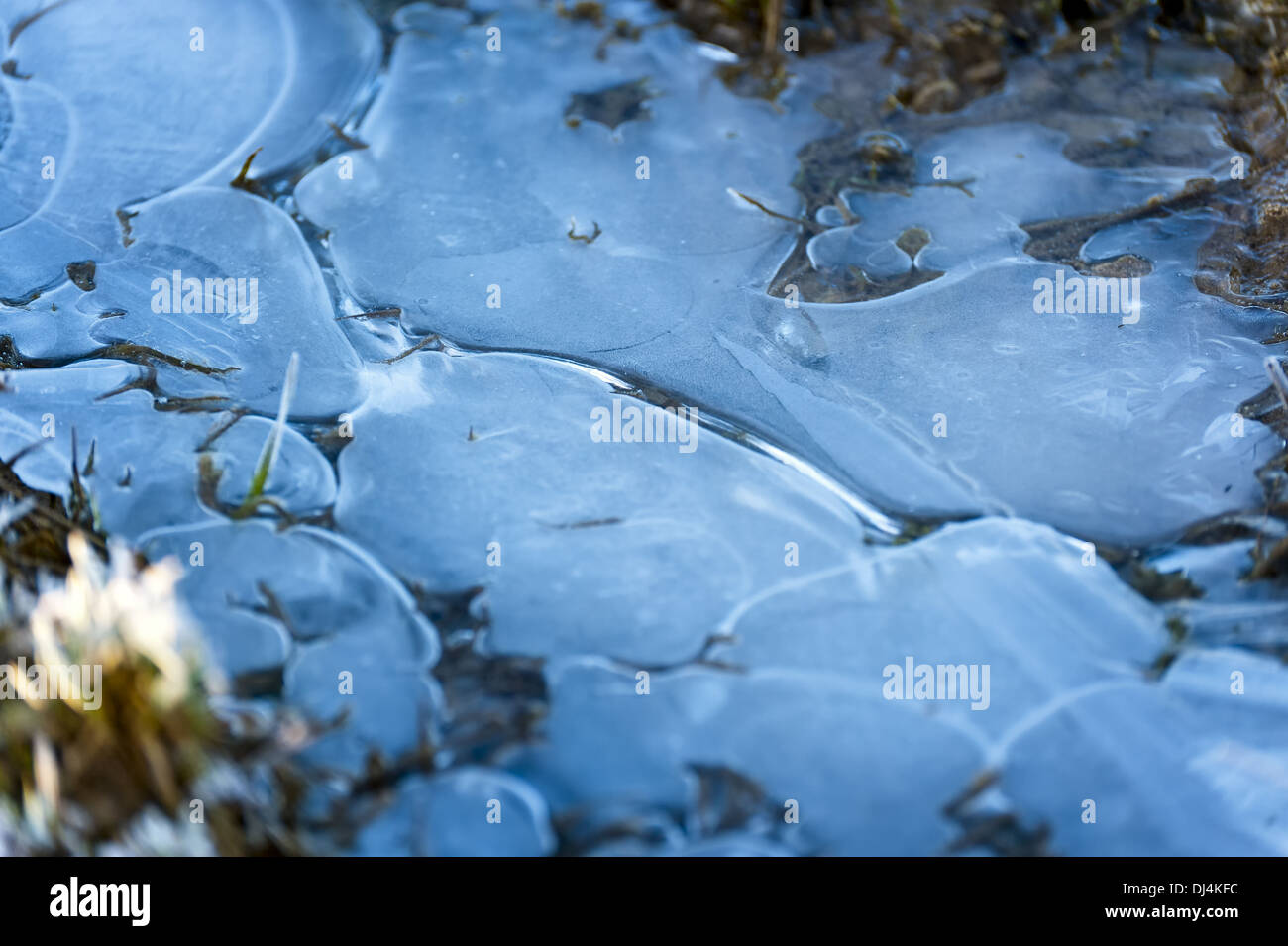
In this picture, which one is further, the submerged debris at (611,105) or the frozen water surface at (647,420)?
the submerged debris at (611,105)

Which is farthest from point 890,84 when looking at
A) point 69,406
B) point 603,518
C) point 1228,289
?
point 69,406

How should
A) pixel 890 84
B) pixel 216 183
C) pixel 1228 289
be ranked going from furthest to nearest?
1. pixel 890 84
2. pixel 216 183
3. pixel 1228 289

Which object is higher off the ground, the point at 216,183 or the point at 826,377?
the point at 216,183

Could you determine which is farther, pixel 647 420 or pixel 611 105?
pixel 611 105

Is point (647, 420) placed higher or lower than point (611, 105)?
lower

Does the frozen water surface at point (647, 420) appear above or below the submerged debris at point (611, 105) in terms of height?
below

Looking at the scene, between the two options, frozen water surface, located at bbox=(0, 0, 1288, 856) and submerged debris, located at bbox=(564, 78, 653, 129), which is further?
submerged debris, located at bbox=(564, 78, 653, 129)

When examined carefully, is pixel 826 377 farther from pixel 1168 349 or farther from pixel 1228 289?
pixel 1228 289

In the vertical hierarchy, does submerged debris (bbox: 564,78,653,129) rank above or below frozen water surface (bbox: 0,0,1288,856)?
above
